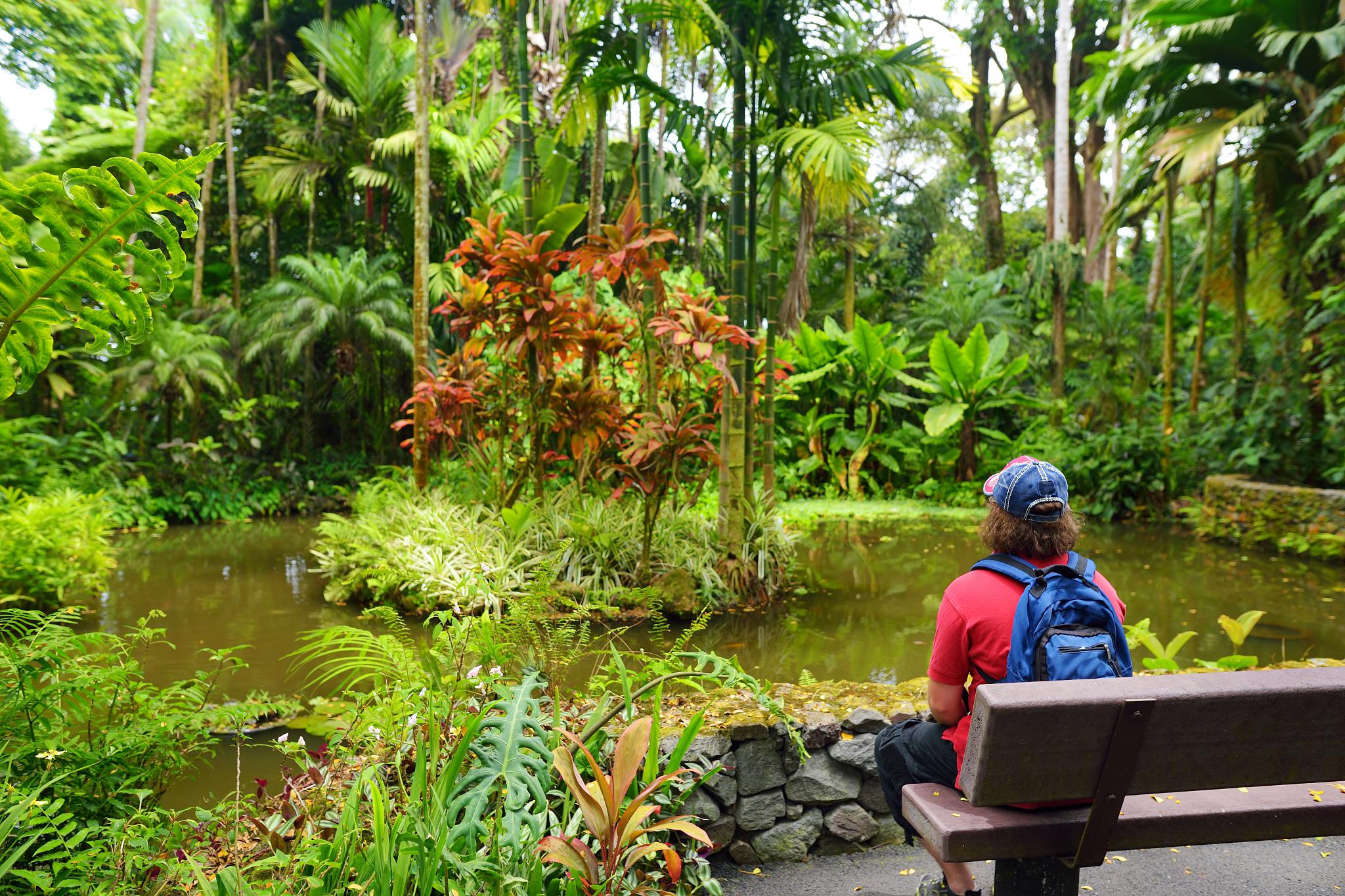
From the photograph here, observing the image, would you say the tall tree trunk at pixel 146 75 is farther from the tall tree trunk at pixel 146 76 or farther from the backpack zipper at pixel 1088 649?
the backpack zipper at pixel 1088 649

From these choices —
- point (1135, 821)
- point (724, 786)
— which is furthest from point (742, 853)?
point (1135, 821)

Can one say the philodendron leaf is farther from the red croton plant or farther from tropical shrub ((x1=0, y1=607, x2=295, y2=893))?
tropical shrub ((x1=0, y1=607, x2=295, y2=893))

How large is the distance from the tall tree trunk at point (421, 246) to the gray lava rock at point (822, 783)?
A: 5511 millimetres

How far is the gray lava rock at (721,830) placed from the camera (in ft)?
9.52

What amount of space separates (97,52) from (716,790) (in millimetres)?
20524

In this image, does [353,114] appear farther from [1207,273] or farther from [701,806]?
[701,806]

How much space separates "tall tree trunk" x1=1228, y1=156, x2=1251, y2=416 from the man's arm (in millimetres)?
10311

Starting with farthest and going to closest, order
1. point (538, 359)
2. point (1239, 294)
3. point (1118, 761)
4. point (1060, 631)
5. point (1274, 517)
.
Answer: point (1239, 294) < point (1274, 517) < point (538, 359) < point (1060, 631) < point (1118, 761)

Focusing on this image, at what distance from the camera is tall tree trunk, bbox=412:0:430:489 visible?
7.88 meters

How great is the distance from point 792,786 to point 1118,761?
133cm

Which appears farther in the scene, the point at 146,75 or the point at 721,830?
the point at 146,75

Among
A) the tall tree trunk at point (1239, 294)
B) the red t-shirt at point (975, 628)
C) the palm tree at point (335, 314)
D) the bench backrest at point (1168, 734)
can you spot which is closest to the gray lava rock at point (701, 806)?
the red t-shirt at point (975, 628)

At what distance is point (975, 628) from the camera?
2117mm

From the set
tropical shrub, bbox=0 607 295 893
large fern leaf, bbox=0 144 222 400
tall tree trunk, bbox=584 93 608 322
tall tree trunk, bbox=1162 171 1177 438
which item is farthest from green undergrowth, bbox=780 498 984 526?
large fern leaf, bbox=0 144 222 400
